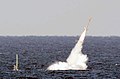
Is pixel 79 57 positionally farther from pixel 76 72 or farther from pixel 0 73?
pixel 0 73

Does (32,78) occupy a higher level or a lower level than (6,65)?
lower

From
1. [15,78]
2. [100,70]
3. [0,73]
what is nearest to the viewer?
[15,78]

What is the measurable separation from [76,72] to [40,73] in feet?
31.2

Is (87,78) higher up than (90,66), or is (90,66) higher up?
(90,66)

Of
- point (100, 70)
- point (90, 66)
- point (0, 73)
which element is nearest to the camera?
point (0, 73)

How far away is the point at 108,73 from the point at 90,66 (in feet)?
70.5

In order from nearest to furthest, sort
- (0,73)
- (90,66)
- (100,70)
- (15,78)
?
(15,78) < (0,73) < (100,70) < (90,66)

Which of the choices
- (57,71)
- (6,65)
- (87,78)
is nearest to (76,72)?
(57,71)

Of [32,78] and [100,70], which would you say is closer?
[32,78]

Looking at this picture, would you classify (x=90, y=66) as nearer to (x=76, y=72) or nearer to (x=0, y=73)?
(x=76, y=72)

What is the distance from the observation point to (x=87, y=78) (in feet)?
409

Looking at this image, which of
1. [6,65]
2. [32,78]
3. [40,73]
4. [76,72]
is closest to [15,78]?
[32,78]

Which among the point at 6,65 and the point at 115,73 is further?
the point at 6,65

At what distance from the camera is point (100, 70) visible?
472 ft
